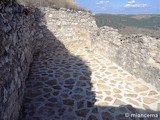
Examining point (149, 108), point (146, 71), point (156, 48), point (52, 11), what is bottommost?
point (149, 108)

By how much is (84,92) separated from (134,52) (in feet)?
7.54

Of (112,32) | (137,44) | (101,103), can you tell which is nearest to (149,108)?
(101,103)

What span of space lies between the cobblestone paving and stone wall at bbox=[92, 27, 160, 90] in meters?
0.25

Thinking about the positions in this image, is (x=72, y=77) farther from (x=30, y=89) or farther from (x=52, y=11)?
(x=52, y=11)

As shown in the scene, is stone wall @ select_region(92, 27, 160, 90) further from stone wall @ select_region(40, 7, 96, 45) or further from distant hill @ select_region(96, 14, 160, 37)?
distant hill @ select_region(96, 14, 160, 37)

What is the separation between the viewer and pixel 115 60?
818 cm

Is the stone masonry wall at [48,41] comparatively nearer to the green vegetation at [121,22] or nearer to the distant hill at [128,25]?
the distant hill at [128,25]

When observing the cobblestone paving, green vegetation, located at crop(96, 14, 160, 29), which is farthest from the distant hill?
the cobblestone paving

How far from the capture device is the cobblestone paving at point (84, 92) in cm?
489

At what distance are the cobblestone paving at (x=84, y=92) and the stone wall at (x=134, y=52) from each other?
0.82 ft

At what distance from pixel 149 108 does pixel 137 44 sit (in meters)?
2.42

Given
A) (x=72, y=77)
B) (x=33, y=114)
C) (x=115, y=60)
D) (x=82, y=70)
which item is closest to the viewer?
(x=33, y=114)

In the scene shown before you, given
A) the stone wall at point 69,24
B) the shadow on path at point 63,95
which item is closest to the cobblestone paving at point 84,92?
the shadow on path at point 63,95

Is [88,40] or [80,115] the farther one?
[88,40]
